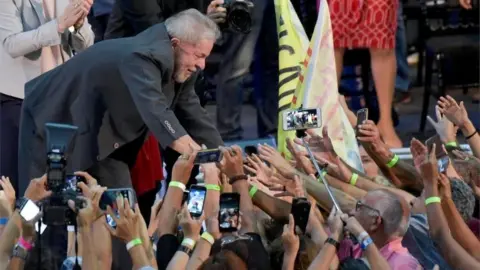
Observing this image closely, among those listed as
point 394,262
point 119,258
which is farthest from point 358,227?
point 119,258

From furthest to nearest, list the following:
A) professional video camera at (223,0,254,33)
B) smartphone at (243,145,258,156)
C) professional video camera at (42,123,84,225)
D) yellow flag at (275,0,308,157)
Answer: yellow flag at (275,0,308,157)
smartphone at (243,145,258,156)
professional video camera at (223,0,254,33)
professional video camera at (42,123,84,225)

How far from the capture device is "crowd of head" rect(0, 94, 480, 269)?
4770 mm

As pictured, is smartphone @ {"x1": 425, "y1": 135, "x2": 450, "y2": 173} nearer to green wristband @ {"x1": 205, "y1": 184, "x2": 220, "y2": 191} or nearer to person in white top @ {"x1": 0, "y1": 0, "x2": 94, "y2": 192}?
green wristband @ {"x1": 205, "y1": 184, "x2": 220, "y2": 191}

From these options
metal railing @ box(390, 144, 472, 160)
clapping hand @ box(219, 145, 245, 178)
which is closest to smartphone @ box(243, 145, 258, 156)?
metal railing @ box(390, 144, 472, 160)

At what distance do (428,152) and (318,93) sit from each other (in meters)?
1.55

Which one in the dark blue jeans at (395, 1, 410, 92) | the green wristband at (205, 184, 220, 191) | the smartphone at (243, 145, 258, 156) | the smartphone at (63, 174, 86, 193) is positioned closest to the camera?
the smartphone at (63, 174, 86, 193)

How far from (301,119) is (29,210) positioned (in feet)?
4.77

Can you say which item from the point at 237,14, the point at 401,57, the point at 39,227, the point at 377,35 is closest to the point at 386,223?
the point at 39,227

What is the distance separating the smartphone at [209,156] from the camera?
5281 mm

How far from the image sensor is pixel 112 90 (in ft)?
18.9

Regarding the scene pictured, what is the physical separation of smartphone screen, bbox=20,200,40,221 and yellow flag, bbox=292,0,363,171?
7.53 feet

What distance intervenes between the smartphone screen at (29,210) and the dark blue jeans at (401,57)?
396cm

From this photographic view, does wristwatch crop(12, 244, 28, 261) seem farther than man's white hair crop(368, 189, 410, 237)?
No

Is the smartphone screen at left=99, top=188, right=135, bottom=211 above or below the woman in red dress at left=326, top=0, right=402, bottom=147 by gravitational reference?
above
